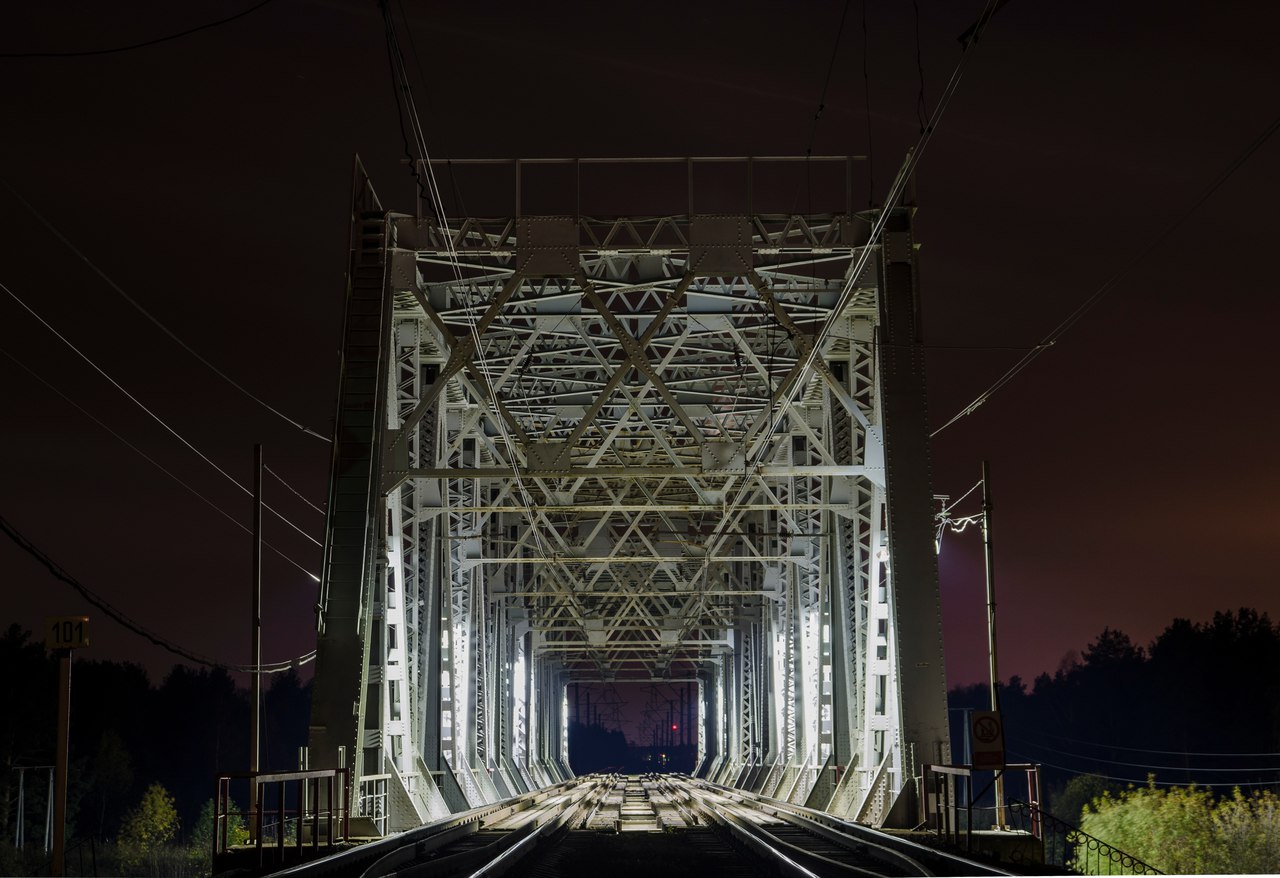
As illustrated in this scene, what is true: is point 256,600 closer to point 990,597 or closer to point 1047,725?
point 990,597

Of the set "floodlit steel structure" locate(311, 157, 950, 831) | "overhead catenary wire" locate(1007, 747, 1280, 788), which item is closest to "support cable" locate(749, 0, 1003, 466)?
"floodlit steel structure" locate(311, 157, 950, 831)

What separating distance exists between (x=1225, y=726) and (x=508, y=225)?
9010cm

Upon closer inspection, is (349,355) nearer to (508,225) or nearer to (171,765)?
(508,225)

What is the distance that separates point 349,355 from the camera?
25.3 meters

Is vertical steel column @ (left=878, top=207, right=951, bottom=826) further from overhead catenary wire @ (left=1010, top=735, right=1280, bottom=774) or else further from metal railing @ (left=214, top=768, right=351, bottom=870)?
overhead catenary wire @ (left=1010, top=735, right=1280, bottom=774)

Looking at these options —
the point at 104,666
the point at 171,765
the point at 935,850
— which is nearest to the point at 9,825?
the point at 104,666

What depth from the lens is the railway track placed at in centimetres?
1713

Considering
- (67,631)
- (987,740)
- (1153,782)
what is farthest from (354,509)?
(1153,782)

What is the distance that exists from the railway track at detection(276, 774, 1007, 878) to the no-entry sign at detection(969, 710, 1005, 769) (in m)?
1.21

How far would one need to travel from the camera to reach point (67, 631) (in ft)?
53.6

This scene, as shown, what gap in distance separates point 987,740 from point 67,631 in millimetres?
9963

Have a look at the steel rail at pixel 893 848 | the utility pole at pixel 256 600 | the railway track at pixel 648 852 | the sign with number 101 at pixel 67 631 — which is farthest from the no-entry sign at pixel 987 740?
the utility pole at pixel 256 600

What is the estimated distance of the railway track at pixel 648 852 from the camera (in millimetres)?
17128

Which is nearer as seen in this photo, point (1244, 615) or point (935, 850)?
point (935, 850)
